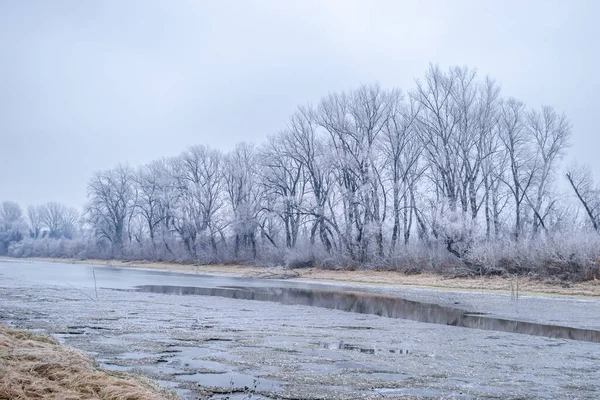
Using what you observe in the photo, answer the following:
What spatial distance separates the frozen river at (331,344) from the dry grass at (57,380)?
1081 mm

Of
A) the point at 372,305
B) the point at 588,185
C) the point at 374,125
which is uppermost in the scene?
the point at 374,125

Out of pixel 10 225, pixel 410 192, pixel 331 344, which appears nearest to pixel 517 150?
pixel 410 192

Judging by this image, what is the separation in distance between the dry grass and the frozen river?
3.55 ft

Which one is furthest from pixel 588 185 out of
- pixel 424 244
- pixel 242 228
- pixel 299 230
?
pixel 242 228

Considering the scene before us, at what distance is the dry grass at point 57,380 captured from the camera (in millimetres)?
6625

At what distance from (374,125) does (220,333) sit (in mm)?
41197

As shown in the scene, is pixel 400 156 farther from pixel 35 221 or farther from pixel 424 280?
pixel 35 221

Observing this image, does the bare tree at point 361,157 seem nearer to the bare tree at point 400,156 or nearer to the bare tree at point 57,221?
the bare tree at point 400,156

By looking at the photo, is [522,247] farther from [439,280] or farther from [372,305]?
[372,305]

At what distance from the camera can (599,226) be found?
4375cm

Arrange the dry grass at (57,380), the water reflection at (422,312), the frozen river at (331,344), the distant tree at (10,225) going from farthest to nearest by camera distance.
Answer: the distant tree at (10,225)
the water reflection at (422,312)
the frozen river at (331,344)
the dry grass at (57,380)

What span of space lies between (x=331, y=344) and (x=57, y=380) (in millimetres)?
7208

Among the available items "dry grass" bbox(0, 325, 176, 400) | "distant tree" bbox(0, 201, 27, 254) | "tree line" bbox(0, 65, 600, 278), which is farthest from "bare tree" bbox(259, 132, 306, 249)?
"distant tree" bbox(0, 201, 27, 254)

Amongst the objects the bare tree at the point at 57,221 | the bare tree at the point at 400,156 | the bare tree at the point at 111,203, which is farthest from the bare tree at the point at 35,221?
the bare tree at the point at 400,156
